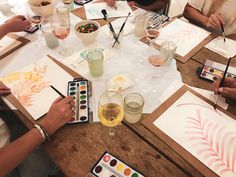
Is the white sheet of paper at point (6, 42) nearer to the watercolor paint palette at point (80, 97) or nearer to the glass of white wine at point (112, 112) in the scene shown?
the watercolor paint palette at point (80, 97)

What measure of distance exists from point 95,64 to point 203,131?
1.83 ft

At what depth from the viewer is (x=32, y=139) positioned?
0.86 meters

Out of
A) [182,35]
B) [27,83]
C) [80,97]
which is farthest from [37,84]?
[182,35]

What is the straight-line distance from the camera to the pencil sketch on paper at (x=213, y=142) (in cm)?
80

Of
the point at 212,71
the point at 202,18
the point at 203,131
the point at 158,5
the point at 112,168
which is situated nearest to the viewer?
the point at 112,168

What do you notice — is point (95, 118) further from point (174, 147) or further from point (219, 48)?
point (219, 48)

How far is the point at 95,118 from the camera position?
0.94 m

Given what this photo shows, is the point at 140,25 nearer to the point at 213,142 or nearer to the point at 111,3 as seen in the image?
the point at 111,3

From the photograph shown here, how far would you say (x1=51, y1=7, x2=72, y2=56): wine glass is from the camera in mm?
1208

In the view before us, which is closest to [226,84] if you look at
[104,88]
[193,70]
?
[193,70]

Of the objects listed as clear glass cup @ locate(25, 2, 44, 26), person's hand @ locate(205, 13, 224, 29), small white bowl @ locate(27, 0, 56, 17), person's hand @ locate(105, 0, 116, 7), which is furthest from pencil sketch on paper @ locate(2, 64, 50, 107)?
person's hand @ locate(205, 13, 224, 29)

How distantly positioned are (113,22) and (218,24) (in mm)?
648

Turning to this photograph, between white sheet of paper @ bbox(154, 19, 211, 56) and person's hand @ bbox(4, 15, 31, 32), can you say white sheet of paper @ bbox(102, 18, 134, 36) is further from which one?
person's hand @ bbox(4, 15, 31, 32)

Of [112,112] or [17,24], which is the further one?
[17,24]
